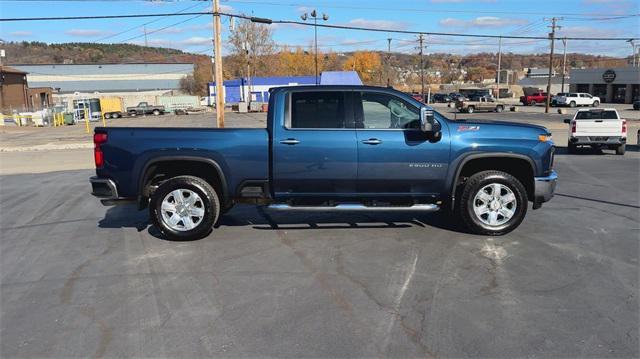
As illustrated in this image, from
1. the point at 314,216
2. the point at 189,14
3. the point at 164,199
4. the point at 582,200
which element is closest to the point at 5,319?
the point at 164,199

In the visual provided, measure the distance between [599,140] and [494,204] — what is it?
1268 centimetres

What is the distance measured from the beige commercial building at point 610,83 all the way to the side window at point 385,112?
73624 mm

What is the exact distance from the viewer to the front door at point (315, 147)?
6516 millimetres

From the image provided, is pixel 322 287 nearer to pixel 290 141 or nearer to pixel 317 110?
pixel 290 141

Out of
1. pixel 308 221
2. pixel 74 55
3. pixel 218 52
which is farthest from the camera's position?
pixel 74 55

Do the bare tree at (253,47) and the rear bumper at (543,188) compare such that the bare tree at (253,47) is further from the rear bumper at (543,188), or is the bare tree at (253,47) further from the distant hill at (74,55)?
the rear bumper at (543,188)

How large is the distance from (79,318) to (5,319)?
0.62m

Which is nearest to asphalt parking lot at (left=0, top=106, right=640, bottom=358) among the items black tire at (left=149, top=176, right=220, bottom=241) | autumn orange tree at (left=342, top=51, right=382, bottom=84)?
black tire at (left=149, top=176, right=220, bottom=241)

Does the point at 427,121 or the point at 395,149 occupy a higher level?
the point at 427,121

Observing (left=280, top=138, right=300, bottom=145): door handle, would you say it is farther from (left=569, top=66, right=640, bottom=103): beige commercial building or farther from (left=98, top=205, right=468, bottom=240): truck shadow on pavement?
(left=569, top=66, right=640, bottom=103): beige commercial building

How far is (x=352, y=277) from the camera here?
5.33 metres

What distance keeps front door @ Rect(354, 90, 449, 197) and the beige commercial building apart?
73.6 metres

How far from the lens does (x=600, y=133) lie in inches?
685

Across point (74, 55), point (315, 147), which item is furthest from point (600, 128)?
point (74, 55)
